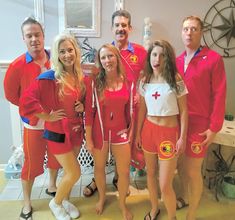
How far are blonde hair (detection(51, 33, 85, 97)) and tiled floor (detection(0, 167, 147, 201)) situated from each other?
109 centimetres

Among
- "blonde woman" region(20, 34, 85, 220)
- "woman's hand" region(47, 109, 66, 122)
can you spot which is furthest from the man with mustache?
"woman's hand" region(47, 109, 66, 122)

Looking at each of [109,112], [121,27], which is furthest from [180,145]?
[121,27]

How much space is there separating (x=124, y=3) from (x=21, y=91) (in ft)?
4.20

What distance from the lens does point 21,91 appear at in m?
1.93

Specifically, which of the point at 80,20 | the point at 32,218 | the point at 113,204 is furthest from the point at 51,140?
the point at 80,20

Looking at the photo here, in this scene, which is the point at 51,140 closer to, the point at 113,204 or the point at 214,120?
the point at 113,204

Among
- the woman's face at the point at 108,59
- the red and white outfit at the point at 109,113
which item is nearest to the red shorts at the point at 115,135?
the red and white outfit at the point at 109,113

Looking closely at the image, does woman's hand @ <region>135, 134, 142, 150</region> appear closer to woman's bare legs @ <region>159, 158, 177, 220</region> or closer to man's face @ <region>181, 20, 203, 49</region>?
woman's bare legs @ <region>159, 158, 177, 220</region>

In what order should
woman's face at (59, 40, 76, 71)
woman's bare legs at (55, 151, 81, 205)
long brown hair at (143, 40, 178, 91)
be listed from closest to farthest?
1. long brown hair at (143, 40, 178, 91)
2. woman's face at (59, 40, 76, 71)
3. woman's bare legs at (55, 151, 81, 205)

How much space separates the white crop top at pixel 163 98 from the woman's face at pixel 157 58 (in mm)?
113

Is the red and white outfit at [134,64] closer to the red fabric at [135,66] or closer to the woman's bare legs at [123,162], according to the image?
the red fabric at [135,66]

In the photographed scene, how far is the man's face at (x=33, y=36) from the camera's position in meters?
1.80

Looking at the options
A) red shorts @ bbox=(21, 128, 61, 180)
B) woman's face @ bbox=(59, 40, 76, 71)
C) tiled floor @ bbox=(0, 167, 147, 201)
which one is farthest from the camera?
tiled floor @ bbox=(0, 167, 147, 201)

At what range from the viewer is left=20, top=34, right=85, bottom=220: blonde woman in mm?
1707
